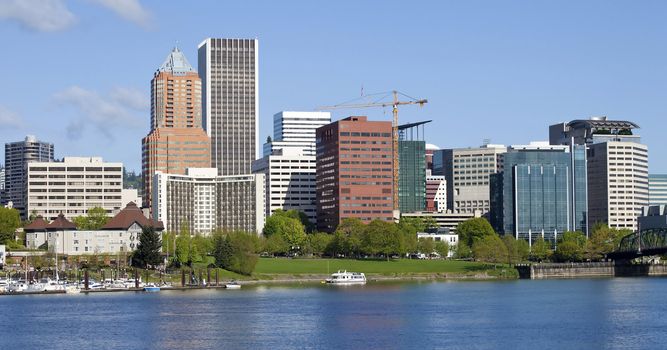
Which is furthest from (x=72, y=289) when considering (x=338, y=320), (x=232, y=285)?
(x=338, y=320)

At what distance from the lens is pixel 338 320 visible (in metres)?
128

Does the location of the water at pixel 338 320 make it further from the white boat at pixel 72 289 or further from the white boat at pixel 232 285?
the white boat at pixel 232 285

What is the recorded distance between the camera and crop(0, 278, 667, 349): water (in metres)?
108

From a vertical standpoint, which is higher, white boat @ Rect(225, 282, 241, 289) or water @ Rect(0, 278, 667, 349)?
white boat @ Rect(225, 282, 241, 289)

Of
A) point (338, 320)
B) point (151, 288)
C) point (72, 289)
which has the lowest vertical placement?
point (338, 320)

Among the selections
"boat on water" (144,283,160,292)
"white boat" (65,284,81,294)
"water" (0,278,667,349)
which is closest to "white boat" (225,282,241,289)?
"water" (0,278,667,349)

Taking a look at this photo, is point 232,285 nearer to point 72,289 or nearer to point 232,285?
point 232,285

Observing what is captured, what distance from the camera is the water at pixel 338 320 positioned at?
10794 cm

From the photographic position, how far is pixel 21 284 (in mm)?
187125

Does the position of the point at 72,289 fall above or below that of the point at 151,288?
above

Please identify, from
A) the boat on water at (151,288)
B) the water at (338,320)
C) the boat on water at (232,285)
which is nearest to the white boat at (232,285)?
the boat on water at (232,285)

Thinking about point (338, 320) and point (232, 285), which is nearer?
point (338, 320)

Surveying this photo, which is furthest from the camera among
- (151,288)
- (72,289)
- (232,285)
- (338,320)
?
(232,285)

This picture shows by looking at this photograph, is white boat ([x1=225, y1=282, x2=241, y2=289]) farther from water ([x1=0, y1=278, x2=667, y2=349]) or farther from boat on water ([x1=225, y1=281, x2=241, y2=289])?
water ([x1=0, y1=278, x2=667, y2=349])
